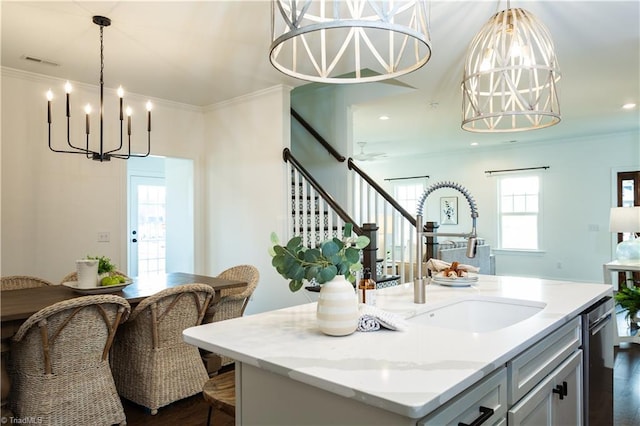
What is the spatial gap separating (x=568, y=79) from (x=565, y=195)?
4.18 metres

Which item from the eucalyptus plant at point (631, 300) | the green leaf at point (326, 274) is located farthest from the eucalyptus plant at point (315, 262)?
the eucalyptus plant at point (631, 300)

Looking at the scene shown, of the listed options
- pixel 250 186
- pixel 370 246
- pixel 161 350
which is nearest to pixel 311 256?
pixel 161 350

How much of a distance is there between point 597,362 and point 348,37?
189cm

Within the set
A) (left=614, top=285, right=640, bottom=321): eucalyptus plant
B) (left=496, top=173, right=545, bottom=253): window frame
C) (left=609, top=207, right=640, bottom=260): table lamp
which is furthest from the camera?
(left=496, top=173, right=545, bottom=253): window frame

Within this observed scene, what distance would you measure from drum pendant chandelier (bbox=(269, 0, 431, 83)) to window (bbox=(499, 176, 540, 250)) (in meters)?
5.50

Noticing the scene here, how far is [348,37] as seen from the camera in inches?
66.4

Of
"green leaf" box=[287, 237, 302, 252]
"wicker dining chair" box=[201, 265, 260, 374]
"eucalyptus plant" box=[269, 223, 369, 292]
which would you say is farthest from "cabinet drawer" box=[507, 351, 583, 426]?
"wicker dining chair" box=[201, 265, 260, 374]

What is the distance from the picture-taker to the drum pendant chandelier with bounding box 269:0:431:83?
4.35 ft

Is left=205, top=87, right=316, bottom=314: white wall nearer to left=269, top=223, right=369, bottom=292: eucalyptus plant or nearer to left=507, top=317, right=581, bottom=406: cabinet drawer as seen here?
left=507, top=317, right=581, bottom=406: cabinet drawer

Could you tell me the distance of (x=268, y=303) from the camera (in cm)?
452

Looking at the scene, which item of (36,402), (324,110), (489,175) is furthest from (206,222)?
(489,175)

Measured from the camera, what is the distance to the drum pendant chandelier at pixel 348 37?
1.33m

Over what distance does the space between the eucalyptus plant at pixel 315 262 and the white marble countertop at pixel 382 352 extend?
195 millimetres

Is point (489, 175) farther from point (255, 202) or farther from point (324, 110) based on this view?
point (255, 202)
